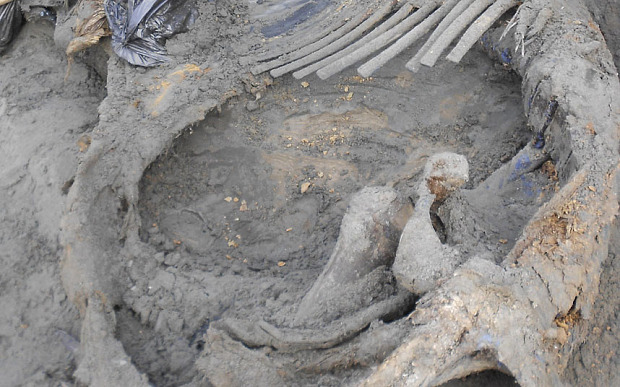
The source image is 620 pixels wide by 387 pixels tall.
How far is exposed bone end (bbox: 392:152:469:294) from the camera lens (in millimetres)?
2281

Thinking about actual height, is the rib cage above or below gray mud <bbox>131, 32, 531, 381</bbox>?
above

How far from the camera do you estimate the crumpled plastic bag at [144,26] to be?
12.7ft

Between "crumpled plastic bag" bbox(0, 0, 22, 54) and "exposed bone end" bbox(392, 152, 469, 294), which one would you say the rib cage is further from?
"crumpled plastic bag" bbox(0, 0, 22, 54)

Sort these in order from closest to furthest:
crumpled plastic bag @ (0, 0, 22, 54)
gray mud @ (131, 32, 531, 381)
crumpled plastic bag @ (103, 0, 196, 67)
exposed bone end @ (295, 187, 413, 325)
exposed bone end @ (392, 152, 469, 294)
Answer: exposed bone end @ (392, 152, 469, 294), exposed bone end @ (295, 187, 413, 325), gray mud @ (131, 32, 531, 381), crumpled plastic bag @ (103, 0, 196, 67), crumpled plastic bag @ (0, 0, 22, 54)

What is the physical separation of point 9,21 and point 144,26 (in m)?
1.82

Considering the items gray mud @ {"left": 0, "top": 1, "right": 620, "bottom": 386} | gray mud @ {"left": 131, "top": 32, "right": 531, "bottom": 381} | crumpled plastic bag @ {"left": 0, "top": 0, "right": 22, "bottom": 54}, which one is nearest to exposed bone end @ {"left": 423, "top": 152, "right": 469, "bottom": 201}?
gray mud @ {"left": 0, "top": 1, "right": 620, "bottom": 386}

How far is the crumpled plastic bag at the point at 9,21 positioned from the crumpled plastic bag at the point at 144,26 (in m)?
1.46

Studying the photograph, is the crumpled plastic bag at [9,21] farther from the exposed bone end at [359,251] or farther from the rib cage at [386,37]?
the exposed bone end at [359,251]

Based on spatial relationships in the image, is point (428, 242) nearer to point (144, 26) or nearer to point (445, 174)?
point (445, 174)

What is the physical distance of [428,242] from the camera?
2.39 metres

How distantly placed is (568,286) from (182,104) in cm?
260

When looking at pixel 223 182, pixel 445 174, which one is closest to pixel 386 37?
pixel 445 174

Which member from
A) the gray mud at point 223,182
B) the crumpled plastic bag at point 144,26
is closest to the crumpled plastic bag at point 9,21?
the gray mud at point 223,182

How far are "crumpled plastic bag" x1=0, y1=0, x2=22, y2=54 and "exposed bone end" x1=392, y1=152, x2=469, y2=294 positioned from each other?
13.8ft
